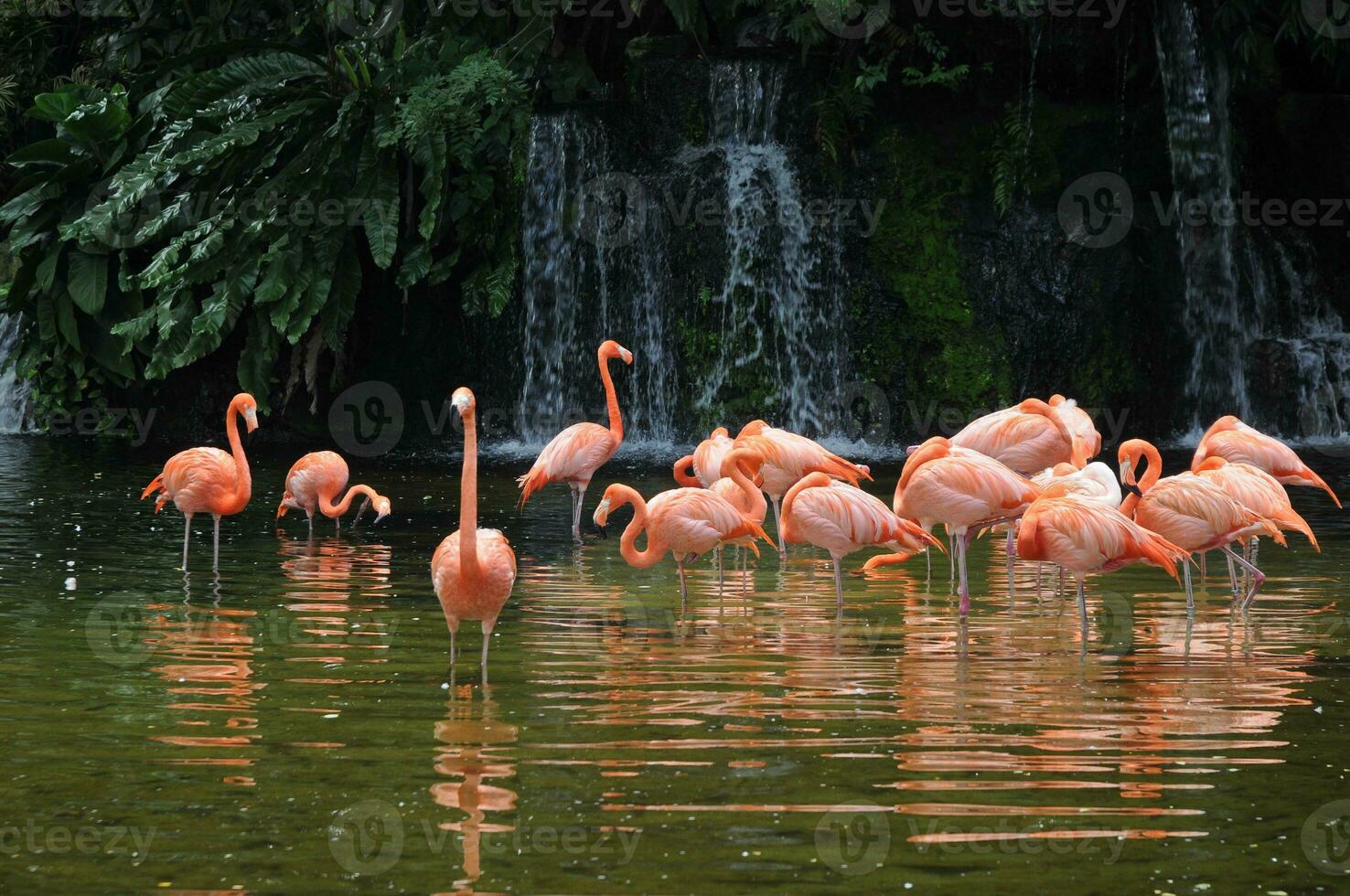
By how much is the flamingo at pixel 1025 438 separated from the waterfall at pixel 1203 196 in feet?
25.3

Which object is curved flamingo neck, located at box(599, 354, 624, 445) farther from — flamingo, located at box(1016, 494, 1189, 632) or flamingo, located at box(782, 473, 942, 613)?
flamingo, located at box(1016, 494, 1189, 632)

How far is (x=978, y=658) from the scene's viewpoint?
6242mm

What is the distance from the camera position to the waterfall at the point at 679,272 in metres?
15.7

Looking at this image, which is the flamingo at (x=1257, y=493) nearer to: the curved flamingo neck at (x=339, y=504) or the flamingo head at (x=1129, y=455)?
the flamingo head at (x=1129, y=455)

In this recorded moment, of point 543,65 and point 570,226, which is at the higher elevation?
point 543,65

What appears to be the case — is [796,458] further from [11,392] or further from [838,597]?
[11,392]

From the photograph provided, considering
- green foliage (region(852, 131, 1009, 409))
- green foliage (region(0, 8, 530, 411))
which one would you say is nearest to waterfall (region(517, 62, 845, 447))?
green foliage (region(852, 131, 1009, 409))

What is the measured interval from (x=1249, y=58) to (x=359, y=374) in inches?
349

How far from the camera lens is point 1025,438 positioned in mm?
8547

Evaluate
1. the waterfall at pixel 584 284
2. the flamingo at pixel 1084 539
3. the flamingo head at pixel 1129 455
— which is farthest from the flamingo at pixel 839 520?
the waterfall at pixel 584 284

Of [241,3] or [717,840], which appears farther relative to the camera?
[241,3]

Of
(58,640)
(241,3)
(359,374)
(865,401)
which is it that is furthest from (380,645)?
(241,3)

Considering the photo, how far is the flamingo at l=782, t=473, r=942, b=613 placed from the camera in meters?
7.21

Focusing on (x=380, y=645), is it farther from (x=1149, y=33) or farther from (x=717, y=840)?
(x=1149, y=33)
